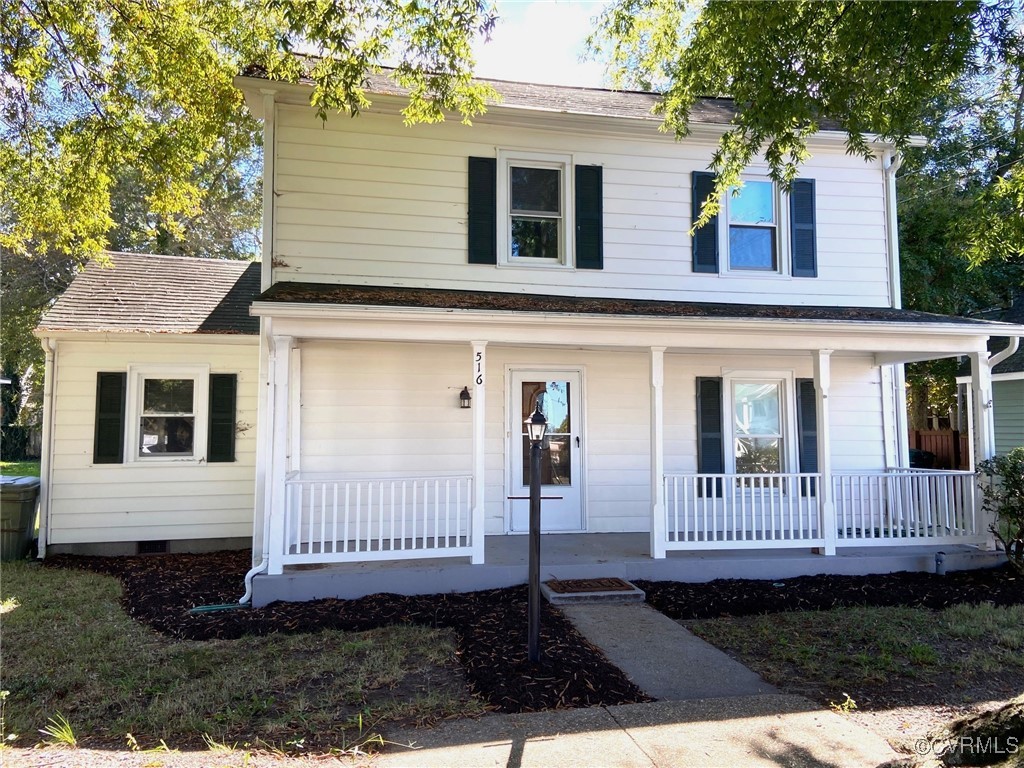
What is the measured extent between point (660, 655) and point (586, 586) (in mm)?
1557

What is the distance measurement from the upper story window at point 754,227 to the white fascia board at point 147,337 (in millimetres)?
6540

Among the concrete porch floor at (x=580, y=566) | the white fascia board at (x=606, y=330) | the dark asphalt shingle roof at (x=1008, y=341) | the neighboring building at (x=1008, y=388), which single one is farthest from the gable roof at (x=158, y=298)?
the neighboring building at (x=1008, y=388)

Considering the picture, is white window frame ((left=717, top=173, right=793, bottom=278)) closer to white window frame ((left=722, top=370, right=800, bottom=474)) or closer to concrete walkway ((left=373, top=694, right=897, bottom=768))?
white window frame ((left=722, top=370, right=800, bottom=474))

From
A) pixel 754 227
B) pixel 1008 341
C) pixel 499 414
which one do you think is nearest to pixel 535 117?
pixel 754 227

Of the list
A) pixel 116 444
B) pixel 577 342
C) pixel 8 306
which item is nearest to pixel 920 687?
pixel 577 342

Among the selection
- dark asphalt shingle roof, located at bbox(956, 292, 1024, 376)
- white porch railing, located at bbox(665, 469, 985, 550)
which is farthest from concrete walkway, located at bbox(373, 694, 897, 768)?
dark asphalt shingle roof, located at bbox(956, 292, 1024, 376)

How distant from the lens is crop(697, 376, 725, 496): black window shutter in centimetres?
794

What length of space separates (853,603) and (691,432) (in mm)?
2789

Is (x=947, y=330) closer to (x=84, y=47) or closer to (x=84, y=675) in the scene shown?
(x=84, y=675)

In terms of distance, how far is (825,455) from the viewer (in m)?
6.91

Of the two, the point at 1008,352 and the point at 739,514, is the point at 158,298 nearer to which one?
the point at 739,514

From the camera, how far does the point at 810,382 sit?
8242 mm

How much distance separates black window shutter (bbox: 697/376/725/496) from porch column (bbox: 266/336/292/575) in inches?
197

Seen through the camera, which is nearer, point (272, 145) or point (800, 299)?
point (272, 145)
